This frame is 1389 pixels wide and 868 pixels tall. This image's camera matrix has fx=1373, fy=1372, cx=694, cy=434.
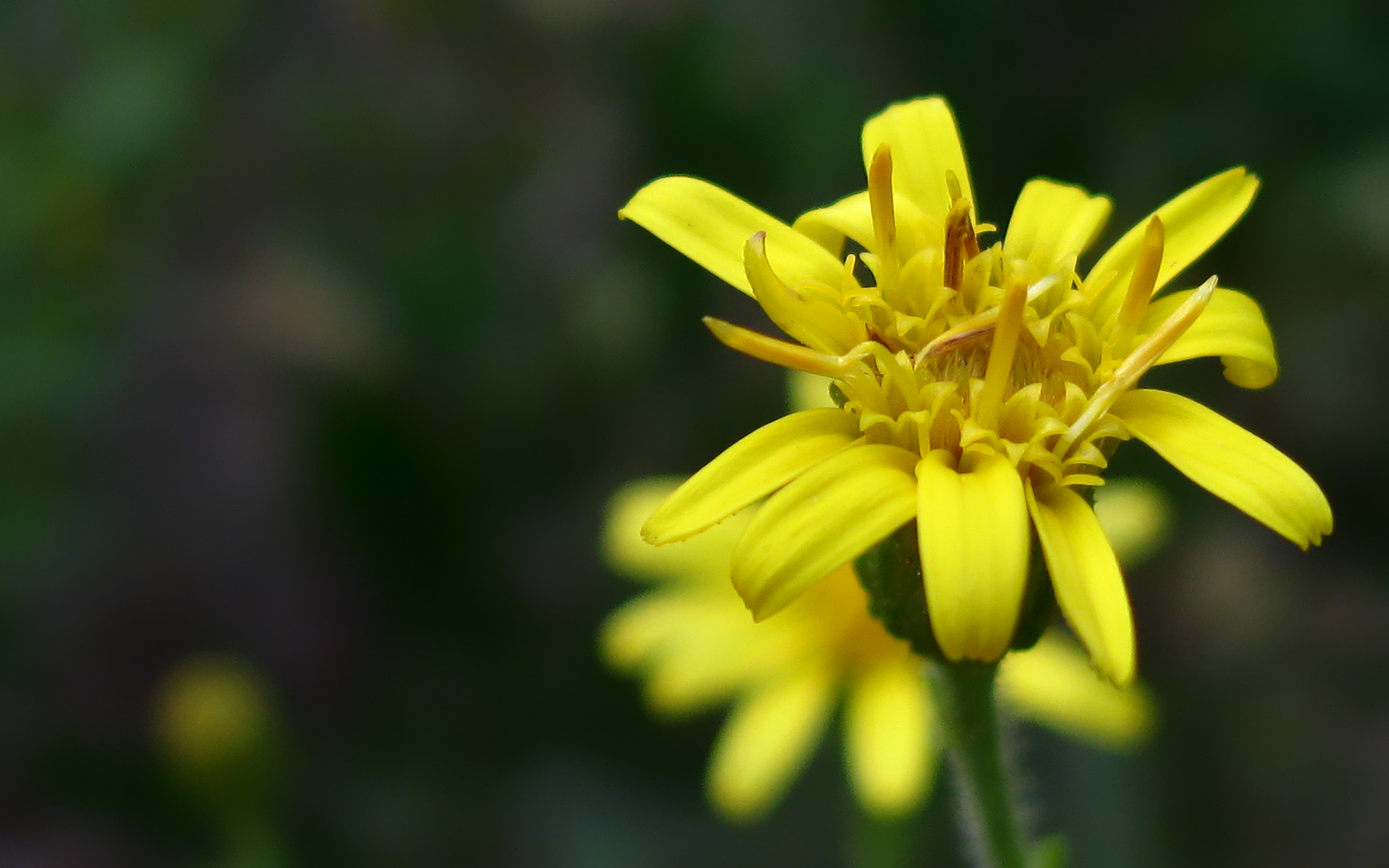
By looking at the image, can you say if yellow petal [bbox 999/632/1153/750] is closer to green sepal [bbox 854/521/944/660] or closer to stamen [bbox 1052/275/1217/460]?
green sepal [bbox 854/521/944/660]

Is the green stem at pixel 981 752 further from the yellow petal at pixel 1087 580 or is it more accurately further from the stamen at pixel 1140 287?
the stamen at pixel 1140 287

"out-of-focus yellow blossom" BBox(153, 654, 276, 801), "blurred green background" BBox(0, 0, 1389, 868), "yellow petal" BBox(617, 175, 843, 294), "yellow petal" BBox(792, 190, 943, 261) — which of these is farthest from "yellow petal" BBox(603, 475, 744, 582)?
"yellow petal" BBox(617, 175, 843, 294)

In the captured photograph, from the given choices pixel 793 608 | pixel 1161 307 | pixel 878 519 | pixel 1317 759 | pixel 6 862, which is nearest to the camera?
pixel 878 519

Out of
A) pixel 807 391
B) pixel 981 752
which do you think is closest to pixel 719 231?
pixel 981 752

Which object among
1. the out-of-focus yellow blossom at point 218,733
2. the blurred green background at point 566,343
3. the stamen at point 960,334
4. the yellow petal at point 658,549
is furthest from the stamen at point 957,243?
the out-of-focus yellow blossom at point 218,733

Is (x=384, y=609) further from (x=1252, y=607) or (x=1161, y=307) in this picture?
(x=1161, y=307)

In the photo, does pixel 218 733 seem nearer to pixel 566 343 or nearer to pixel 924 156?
pixel 566 343

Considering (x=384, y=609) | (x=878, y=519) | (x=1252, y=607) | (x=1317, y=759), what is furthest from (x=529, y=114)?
(x=878, y=519)
